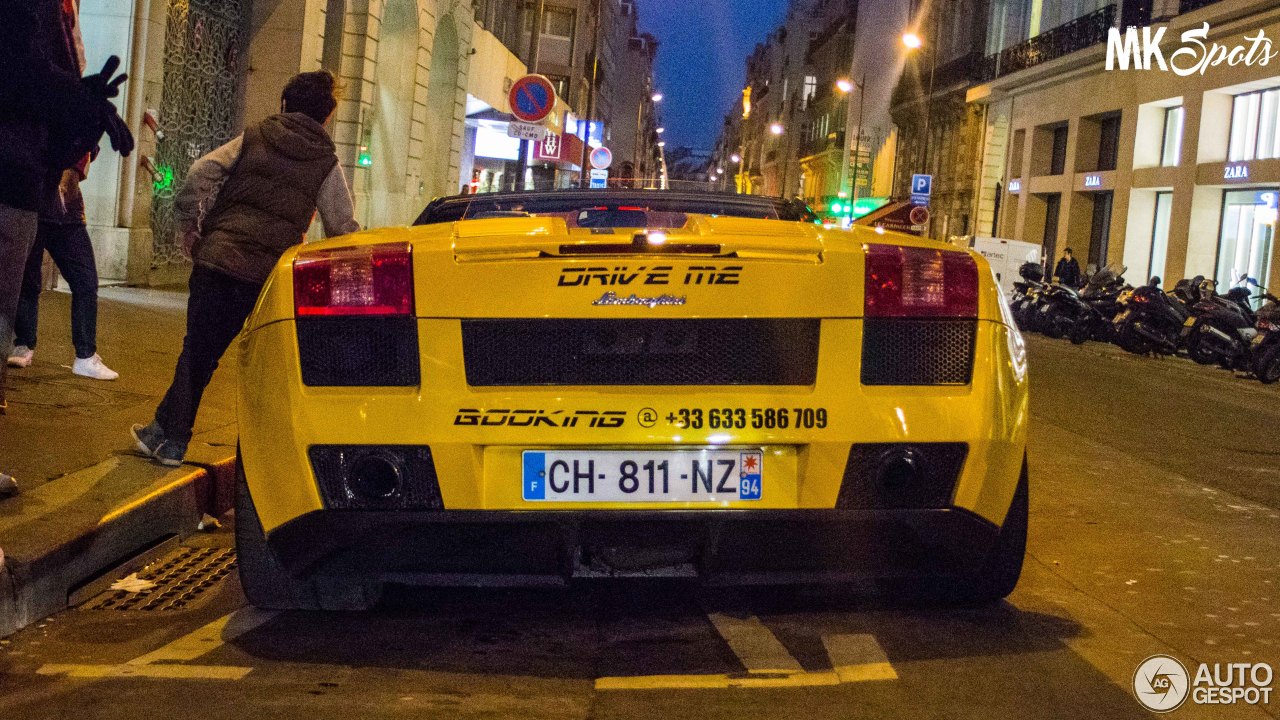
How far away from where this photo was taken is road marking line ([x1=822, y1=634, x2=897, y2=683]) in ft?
12.4

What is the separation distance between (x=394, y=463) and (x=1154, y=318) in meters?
Result: 19.8

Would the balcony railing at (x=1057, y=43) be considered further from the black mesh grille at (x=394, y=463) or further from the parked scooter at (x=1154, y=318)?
the black mesh grille at (x=394, y=463)

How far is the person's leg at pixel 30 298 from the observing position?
324 inches

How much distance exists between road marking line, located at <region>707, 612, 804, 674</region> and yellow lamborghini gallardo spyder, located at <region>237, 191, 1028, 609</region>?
0.68 feet

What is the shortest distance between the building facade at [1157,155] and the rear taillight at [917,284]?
2092cm

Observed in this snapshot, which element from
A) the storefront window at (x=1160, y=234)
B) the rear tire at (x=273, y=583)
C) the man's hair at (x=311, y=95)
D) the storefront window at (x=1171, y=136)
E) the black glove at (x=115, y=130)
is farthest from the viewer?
the storefront window at (x=1160, y=234)

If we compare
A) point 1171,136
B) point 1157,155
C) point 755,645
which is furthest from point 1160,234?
point 755,645

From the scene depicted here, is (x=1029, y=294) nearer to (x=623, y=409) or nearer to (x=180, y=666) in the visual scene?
(x=623, y=409)

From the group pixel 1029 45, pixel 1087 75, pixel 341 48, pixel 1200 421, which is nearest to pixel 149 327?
pixel 1200 421

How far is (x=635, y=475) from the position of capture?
148 inches

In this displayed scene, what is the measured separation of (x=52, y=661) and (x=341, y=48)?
807 inches

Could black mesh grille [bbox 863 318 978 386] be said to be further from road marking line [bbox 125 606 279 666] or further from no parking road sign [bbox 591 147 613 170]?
no parking road sign [bbox 591 147 613 170]

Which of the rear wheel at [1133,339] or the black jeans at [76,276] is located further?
the rear wheel at [1133,339]

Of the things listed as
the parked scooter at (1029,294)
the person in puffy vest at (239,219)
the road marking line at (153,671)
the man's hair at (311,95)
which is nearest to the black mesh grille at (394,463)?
the road marking line at (153,671)
